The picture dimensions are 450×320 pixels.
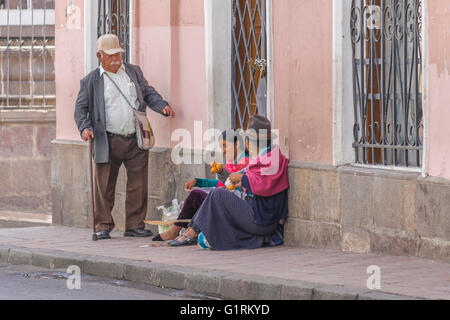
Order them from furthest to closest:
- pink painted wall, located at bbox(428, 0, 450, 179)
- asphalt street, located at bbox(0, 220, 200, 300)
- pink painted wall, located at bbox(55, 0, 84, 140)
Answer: pink painted wall, located at bbox(55, 0, 84, 140)
pink painted wall, located at bbox(428, 0, 450, 179)
asphalt street, located at bbox(0, 220, 200, 300)

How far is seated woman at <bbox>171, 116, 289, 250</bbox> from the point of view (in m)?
11.1

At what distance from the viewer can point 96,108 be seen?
1259 centimetres

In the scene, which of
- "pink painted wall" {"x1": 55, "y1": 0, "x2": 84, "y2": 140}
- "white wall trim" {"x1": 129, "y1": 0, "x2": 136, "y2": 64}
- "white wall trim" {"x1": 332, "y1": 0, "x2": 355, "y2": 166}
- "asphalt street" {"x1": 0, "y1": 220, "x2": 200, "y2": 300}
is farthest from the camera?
"pink painted wall" {"x1": 55, "y1": 0, "x2": 84, "y2": 140}

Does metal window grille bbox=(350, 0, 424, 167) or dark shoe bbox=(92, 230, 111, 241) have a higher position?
metal window grille bbox=(350, 0, 424, 167)

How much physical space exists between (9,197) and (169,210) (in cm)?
585

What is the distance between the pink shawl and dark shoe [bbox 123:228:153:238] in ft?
6.80

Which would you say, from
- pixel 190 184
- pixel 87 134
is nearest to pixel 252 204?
pixel 190 184

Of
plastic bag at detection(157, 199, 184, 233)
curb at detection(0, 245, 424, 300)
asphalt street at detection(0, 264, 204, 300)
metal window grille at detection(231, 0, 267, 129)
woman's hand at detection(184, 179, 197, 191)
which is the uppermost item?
metal window grille at detection(231, 0, 267, 129)

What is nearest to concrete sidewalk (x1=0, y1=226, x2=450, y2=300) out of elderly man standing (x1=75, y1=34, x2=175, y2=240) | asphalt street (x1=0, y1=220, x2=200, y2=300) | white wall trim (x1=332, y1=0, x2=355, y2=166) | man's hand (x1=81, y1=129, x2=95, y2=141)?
asphalt street (x1=0, y1=220, x2=200, y2=300)

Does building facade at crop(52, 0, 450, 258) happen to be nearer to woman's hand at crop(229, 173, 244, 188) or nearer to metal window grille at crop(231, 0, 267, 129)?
metal window grille at crop(231, 0, 267, 129)

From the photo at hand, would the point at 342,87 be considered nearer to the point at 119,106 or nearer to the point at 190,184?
the point at 190,184

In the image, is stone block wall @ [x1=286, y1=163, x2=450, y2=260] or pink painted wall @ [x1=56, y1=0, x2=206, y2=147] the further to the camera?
pink painted wall @ [x1=56, y1=0, x2=206, y2=147]
